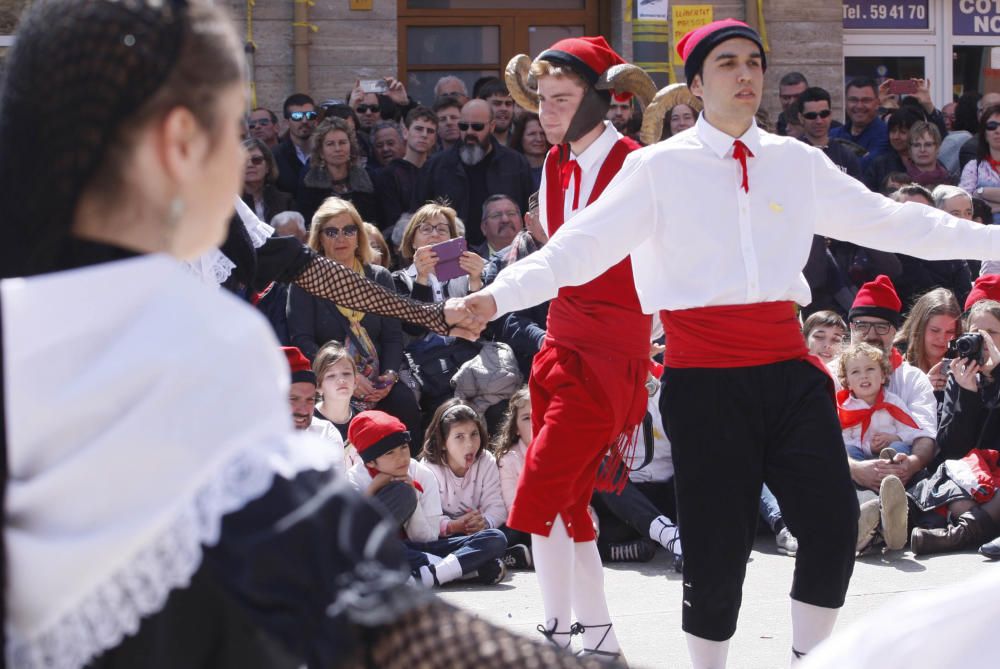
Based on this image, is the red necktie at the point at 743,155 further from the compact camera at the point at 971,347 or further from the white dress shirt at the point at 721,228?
the compact camera at the point at 971,347

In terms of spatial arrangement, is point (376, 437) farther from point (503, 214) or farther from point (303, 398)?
point (503, 214)

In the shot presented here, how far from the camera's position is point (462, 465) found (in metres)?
6.78

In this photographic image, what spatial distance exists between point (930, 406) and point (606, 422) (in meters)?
3.15

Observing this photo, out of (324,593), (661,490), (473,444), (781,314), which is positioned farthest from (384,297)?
(661,490)

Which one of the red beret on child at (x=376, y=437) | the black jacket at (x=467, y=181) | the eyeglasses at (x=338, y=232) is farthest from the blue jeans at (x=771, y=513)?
the black jacket at (x=467, y=181)

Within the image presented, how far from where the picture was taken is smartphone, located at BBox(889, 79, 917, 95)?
1097 centimetres

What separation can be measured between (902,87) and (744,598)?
6651mm

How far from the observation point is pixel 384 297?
11.5ft

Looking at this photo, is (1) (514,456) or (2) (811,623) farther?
(1) (514,456)

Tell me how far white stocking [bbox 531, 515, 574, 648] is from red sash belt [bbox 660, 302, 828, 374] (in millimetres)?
962

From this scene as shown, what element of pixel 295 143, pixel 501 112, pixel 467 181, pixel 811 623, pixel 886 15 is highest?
pixel 886 15

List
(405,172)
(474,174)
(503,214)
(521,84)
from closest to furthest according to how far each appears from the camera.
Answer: (521,84) < (503,214) < (474,174) < (405,172)

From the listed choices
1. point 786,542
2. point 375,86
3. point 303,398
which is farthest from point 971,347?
point 375,86

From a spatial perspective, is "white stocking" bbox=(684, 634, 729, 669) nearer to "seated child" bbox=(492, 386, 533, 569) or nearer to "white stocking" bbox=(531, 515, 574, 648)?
"white stocking" bbox=(531, 515, 574, 648)
